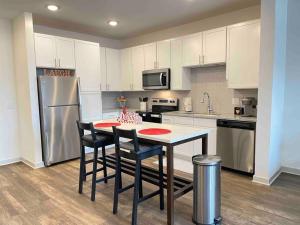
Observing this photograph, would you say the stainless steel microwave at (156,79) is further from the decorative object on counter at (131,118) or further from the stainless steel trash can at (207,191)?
the stainless steel trash can at (207,191)

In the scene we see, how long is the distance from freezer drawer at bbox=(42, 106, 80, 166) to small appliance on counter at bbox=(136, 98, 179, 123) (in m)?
1.46

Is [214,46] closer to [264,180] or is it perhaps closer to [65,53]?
[264,180]

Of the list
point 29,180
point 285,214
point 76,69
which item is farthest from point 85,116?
point 285,214

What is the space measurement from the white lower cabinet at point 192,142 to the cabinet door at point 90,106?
154cm

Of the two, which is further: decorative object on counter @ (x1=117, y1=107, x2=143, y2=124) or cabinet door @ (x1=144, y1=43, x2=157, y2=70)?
cabinet door @ (x1=144, y1=43, x2=157, y2=70)

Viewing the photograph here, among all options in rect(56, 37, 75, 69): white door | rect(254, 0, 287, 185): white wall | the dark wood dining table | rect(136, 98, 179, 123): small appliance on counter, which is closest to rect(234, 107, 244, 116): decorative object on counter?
rect(254, 0, 287, 185): white wall

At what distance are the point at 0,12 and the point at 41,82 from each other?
1.32 m

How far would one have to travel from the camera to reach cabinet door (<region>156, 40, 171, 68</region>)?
4.61 m

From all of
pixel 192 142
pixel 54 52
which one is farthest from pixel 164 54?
pixel 54 52

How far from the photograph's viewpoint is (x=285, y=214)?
244 cm

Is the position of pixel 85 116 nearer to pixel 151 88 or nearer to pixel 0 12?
pixel 151 88

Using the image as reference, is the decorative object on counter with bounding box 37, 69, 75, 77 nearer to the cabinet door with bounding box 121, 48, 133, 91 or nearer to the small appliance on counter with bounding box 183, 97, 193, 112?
the cabinet door with bounding box 121, 48, 133, 91

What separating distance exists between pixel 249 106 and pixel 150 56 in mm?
2368

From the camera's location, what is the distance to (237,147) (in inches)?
138
